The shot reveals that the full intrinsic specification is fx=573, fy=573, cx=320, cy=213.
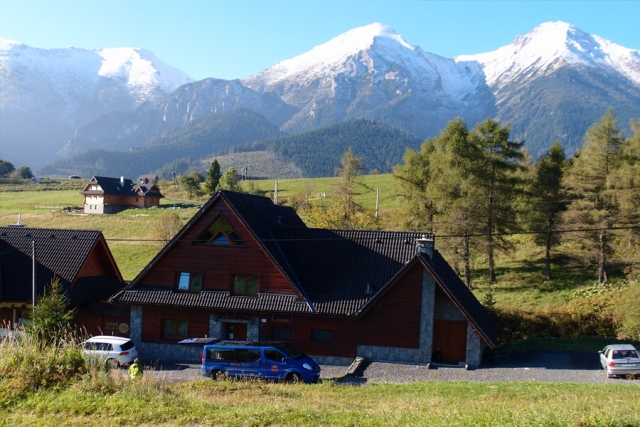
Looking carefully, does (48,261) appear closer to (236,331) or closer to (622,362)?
(236,331)

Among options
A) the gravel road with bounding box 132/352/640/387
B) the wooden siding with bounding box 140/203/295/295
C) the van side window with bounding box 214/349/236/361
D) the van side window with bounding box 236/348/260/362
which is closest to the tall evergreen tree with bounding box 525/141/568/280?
the gravel road with bounding box 132/352/640/387

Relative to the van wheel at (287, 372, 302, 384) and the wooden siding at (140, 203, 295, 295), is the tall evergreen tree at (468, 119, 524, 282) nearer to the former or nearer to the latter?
the wooden siding at (140, 203, 295, 295)

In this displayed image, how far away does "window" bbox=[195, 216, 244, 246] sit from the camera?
26.8 metres

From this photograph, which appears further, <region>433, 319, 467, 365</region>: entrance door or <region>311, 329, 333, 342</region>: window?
<region>311, 329, 333, 342</region>: window

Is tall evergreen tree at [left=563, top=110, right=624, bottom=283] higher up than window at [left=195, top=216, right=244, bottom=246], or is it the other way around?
tall evergreen tree at [left=563, top=110, right=624, bottom=283]

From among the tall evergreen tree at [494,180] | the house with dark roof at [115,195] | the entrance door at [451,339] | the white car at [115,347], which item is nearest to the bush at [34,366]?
the white car at [115,347]

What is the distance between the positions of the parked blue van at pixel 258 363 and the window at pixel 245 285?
5.47 m

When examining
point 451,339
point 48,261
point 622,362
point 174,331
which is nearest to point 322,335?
point 451,339

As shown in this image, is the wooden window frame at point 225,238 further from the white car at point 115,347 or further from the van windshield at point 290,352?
Result: the van windshield at point 290,352

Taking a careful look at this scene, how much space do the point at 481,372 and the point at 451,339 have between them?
2.01 m

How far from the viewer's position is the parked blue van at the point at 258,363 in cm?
2039

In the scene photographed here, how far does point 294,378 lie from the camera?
66.8ft

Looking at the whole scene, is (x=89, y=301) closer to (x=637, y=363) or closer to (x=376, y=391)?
(x=376, y=391)

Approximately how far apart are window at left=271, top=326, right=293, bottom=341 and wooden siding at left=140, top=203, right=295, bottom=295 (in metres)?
1.66
